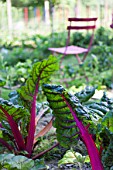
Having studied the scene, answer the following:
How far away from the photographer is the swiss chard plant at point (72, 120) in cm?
131

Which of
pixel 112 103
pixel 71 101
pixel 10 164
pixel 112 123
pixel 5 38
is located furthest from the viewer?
pixel 5 38

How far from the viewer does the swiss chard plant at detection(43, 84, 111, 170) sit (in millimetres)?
1307

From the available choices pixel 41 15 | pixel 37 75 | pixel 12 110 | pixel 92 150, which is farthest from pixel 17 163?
pixel 41 15

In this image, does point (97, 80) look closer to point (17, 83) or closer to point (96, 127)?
point (17, 83)

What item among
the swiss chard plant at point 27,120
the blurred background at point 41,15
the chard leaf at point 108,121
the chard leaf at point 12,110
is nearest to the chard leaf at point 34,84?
the swiss chard plant at point 27,120

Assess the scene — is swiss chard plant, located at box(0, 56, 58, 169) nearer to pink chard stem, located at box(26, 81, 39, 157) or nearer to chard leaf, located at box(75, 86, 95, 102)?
pink chard stem, located at box(26, 81, 39, 157)

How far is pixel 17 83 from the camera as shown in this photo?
3965 millimetres

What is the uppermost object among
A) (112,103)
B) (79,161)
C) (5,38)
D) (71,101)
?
(71,101)

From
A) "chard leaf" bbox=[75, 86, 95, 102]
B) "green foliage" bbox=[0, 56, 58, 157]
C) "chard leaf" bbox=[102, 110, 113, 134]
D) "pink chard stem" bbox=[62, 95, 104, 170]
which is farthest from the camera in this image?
"chard leaf" bbox=[75, 86, 95, 102]

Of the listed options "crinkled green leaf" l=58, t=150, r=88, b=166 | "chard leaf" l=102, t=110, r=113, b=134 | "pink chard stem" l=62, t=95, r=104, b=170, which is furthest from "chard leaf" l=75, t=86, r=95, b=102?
"chard leaf" l=102, t=110, r=113, b=134

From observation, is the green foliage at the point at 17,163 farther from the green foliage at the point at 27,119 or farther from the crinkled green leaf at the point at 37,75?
the crinkled green leaf at the point at 37,75

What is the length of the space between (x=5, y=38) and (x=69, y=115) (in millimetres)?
7988

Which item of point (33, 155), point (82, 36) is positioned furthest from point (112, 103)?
point (82, 36)

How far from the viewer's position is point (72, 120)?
4.61ft
